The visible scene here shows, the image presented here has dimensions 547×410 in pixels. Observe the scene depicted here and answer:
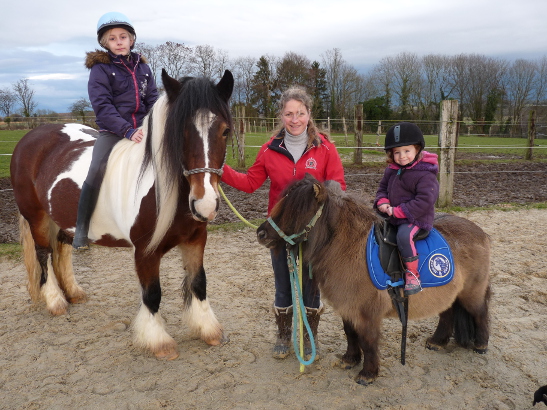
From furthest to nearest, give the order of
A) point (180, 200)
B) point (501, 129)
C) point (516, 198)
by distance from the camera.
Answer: point (501, 129) → point (516, 198) → point (180, 200)

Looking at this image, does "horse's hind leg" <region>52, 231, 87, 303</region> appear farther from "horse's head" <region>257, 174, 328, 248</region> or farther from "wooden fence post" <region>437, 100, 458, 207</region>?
"wooden fence post" <region>437, 100, 458, 207</region>

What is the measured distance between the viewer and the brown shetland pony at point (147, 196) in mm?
2389

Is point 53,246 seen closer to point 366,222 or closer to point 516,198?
point 366,222

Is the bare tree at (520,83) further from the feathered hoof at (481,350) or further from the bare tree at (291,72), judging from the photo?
the feathered hoof at (481,350)

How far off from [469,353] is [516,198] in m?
Answer: 6.20

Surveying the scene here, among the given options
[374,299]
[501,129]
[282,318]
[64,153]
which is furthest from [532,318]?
[501,129]

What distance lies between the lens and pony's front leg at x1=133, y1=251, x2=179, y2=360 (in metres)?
2.90

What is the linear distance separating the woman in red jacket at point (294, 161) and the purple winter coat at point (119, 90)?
39.0 inches

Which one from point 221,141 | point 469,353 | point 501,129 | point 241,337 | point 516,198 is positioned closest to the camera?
point 221,141

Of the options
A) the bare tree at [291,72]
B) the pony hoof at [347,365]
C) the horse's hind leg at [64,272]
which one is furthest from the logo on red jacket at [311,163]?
the bare tree at [291,72]

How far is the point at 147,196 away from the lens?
2766 millimetres

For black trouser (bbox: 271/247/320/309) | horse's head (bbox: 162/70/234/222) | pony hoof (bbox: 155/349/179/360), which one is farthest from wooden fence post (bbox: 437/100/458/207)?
pony hoof (bbox: 155/349/179/360)

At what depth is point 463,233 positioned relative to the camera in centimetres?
280

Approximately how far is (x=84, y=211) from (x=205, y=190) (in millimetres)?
1329
